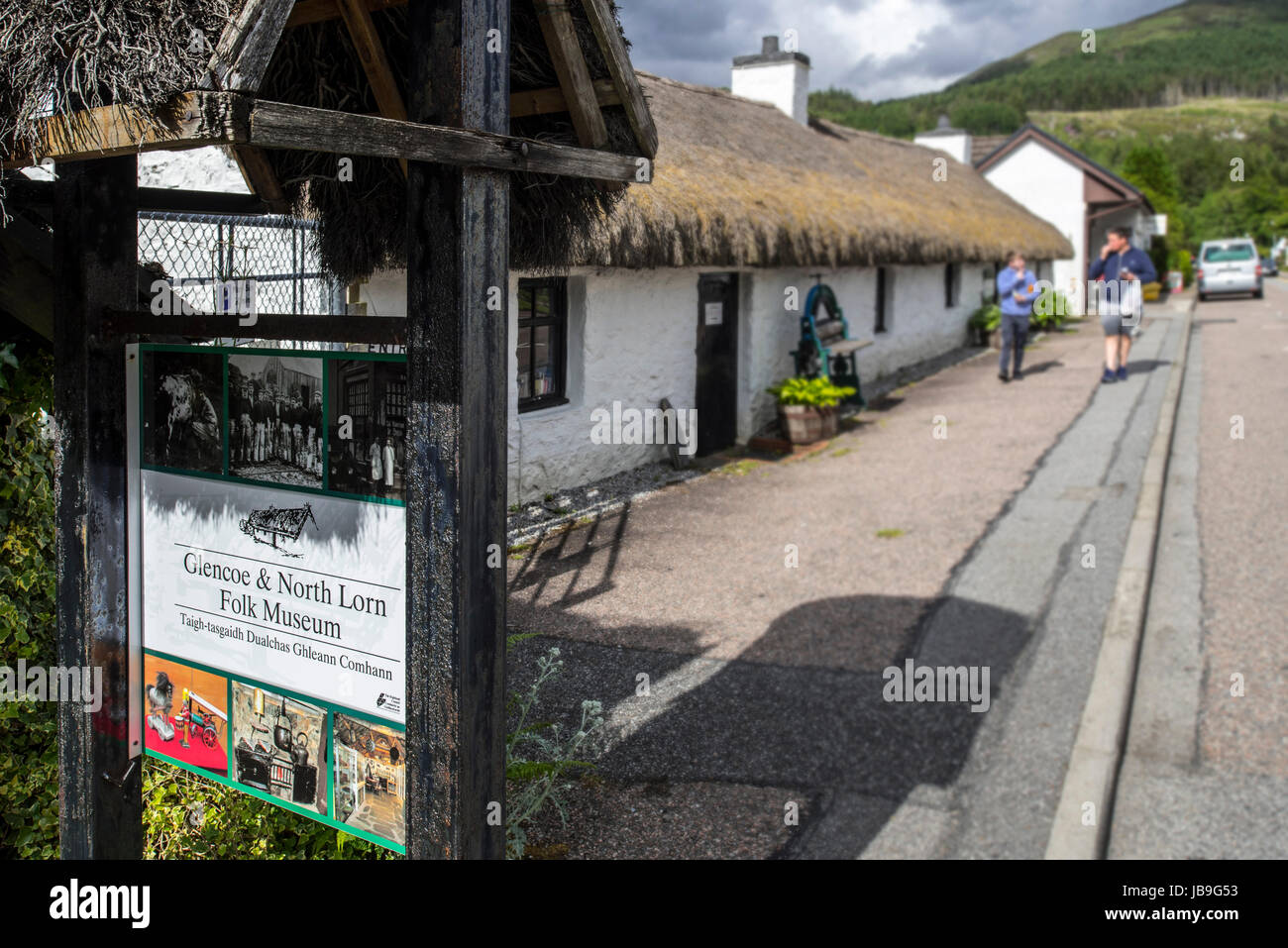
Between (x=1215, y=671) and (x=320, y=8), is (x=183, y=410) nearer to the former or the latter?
(x=320, y=8)

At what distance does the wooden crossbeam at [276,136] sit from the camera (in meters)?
1.91

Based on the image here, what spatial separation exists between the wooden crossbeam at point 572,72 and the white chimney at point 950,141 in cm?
2806

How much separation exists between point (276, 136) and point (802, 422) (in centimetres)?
1018

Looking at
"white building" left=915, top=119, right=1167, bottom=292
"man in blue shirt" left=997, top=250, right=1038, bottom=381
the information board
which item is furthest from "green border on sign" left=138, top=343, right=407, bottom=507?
"white building" left=915, top=119, right=1167, bottom=292

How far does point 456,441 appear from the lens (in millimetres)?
2293

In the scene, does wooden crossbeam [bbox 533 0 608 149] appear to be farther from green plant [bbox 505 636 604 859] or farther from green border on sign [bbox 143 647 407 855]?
green plant [bbox 505 636 604 859]

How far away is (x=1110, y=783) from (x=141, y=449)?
392 cm

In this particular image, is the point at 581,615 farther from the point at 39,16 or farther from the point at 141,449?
the point at 39,16

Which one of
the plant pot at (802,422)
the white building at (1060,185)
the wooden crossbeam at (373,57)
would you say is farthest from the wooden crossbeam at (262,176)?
the white building at (1060,185)

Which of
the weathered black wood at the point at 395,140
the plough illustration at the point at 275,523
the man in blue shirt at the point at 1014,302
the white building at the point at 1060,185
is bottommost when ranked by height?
the plough illustration at the point at 275,523

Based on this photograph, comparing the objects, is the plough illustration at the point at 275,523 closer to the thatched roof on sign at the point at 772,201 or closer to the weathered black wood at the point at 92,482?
the weathered black wood at the point at 92,482

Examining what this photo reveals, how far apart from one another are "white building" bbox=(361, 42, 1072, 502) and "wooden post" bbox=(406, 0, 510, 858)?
9.34 ft

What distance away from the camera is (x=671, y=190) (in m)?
9.79
